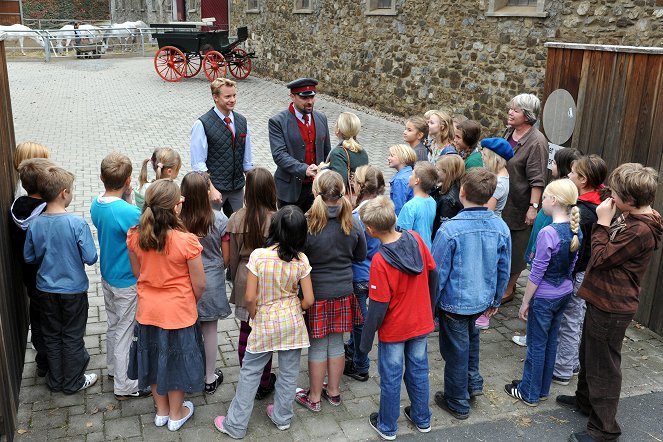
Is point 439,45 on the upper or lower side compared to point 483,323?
upper

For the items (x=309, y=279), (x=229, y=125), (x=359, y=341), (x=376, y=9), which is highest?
(x=376, y=9)

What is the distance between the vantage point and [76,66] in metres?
20.4

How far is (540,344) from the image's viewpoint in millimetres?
3762

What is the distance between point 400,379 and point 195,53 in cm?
1574

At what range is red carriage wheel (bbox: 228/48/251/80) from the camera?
18.6 meters

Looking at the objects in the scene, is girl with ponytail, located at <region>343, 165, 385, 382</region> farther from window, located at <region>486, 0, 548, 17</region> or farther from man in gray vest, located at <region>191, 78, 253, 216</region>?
window, located at <region>486, 0, 548, 17</region>

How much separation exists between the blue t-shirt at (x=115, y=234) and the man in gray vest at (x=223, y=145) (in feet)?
3.57

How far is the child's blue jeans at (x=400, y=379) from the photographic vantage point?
3436mm

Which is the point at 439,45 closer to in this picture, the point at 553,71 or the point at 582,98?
the point at 553,71

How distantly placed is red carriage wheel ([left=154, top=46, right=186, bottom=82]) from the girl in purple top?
614 inches

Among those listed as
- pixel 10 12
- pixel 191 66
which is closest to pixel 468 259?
pixel 191 66

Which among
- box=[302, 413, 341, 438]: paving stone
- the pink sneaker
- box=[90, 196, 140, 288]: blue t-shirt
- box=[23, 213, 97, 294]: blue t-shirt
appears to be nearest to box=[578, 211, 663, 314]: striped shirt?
the pink sneaker

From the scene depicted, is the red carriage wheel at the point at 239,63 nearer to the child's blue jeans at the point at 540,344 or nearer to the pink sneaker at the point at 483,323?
the pink sneaker at the point at 483,323

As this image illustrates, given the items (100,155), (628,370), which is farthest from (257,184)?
(100,155)
